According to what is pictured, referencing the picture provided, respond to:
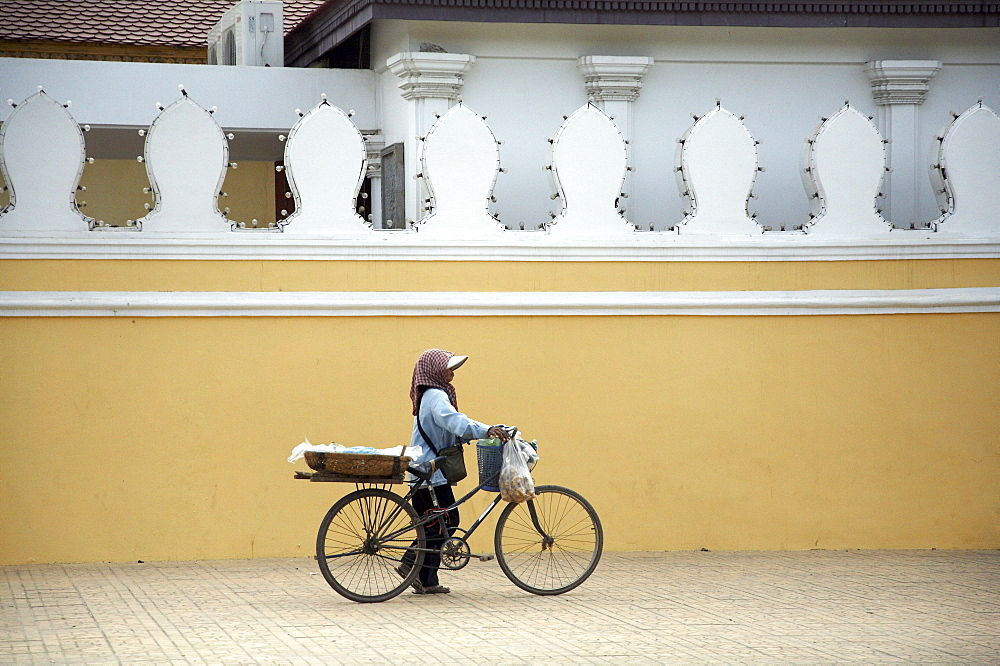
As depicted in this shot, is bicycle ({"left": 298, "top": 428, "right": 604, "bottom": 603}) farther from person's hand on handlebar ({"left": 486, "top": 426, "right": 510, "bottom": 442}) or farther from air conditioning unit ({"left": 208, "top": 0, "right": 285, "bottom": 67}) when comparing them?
air conditioning unit ({"left": 208, "top": 0, "right": 285, "bottom": 67})

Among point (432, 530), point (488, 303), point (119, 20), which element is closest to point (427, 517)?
point (432, 530)

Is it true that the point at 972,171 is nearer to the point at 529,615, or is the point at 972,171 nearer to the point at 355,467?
the point at 529,615

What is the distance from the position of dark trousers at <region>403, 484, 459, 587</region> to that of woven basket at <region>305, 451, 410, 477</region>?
426 mm

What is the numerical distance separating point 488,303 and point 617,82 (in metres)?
3.98

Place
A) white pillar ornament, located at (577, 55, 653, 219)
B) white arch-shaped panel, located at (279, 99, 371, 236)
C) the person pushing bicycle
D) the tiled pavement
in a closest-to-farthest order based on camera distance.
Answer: the tiled pavement
the person pushing bicycle
white arch-shaped panel, located at (279, 99, 371, 236)
white pillar ornament, located at (577, 55, 653, 219)

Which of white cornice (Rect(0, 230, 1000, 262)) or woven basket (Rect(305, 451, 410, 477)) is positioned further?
white cornice (Rect(0, 230, 1000, 262))

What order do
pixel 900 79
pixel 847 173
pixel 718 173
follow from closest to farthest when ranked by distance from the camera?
pixel 718 173 → pixel 847 173 → pixel 900 79

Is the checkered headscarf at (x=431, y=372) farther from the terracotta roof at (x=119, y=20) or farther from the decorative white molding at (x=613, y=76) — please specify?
the terracotta roof at (x=119, y=20)

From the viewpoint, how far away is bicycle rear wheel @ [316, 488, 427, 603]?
7211 millimetres

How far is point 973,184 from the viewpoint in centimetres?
917

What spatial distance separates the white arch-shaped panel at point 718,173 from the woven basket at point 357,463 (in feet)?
9.79

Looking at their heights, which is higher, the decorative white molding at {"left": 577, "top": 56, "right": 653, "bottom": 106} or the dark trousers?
the decorative white molding at {"left": 577, "top": 56, "right": 653, "bottom": 106}

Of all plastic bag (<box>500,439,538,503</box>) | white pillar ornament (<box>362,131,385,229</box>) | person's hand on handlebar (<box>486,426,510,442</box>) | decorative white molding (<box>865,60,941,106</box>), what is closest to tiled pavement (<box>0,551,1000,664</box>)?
plastic bag (<box>500,439,538,503</box>)

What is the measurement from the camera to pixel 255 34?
12969mm
